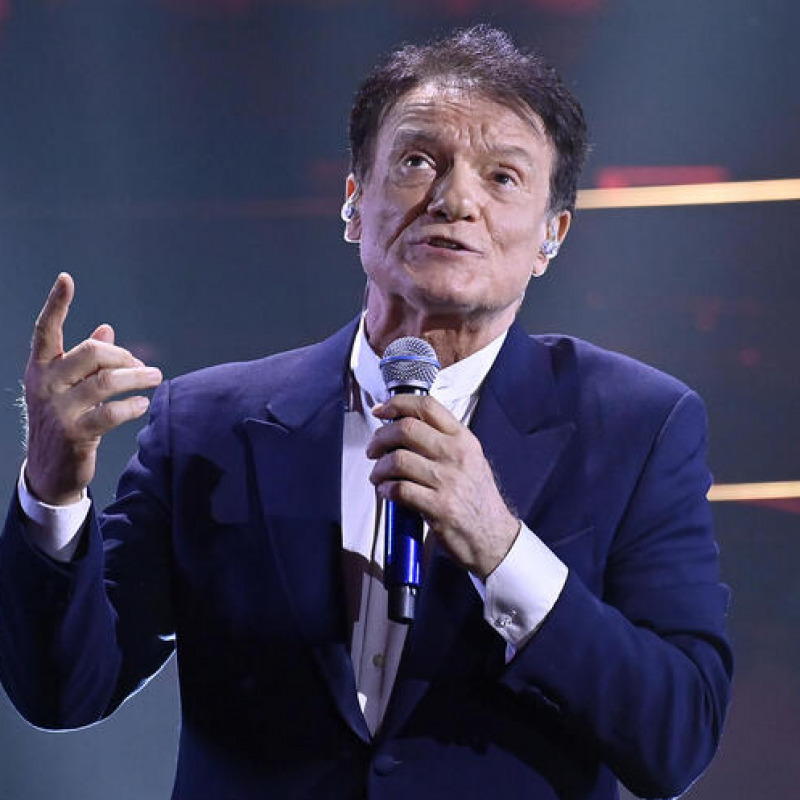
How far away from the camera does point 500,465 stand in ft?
5.99

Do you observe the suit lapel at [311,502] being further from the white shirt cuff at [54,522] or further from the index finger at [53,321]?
the index finger at [53,321]

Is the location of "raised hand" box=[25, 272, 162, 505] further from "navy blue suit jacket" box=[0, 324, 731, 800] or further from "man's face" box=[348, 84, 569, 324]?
"man's face" box=[348, 84, 569, 324]

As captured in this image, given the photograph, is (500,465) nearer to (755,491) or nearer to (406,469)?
(406,469)

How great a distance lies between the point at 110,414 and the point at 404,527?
371mm

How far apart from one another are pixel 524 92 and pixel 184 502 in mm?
790

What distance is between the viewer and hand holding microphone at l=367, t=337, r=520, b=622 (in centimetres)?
149

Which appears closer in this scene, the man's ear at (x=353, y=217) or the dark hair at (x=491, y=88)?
the dark hair at (x=491, y=88)

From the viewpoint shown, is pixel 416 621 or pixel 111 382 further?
pixel 416 621

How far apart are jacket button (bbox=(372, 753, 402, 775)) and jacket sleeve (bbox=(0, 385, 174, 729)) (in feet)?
1.32

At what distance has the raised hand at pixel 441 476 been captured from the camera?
4.88 feet

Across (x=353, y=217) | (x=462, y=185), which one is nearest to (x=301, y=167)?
(x=353, y=217)

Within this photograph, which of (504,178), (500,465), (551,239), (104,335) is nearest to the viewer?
(104,335)

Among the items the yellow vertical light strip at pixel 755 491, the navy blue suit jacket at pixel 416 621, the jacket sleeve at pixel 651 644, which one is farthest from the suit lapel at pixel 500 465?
the yellow vertical light strip at pixel 755 491

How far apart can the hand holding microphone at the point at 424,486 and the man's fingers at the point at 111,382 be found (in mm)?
270
